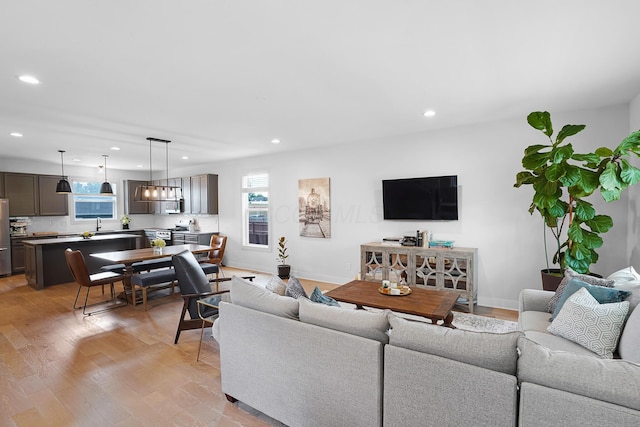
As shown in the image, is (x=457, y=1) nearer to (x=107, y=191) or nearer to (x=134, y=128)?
(x=134, y=128)

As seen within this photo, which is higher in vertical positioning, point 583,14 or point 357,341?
point 583,14

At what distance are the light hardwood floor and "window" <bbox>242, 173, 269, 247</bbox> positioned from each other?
9.99ft

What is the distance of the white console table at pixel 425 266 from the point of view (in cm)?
427

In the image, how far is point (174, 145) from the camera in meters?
5.79

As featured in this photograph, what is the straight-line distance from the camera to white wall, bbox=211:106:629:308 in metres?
3.93

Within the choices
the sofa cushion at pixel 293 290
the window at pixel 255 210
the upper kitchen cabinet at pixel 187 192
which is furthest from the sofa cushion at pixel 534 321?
the upper kitchen cabinet at pixel 187 192

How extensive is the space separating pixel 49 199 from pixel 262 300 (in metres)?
8.16

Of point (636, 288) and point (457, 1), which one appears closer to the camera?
point (457, 1)

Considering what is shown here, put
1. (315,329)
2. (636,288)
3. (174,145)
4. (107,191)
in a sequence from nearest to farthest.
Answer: (315,329) < (636,288) < (174,145) < (107,191)

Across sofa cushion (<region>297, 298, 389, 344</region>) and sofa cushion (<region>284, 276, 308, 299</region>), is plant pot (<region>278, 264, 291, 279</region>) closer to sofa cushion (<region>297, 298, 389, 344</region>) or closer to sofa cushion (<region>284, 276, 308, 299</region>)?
sofa cushion (<region>284, 276, 308, 299</region>)

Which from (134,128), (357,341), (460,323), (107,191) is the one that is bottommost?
(460,323)

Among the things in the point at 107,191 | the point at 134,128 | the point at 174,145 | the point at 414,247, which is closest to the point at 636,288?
the point at 414,247

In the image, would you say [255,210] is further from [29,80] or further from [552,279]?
[552,279]

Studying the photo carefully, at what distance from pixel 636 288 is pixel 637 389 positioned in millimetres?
1481
